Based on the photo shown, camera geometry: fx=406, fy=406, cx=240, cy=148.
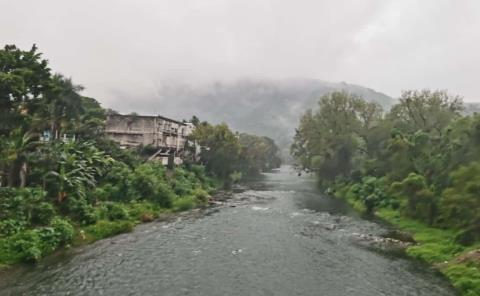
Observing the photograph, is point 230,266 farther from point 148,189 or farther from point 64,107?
point 64,107

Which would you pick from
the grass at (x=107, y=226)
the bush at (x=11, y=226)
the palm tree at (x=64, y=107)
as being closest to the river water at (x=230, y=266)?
the grass at (x=107, y=226)

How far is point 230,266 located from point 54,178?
22896mm

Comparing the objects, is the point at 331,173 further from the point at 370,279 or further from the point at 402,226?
the point at 370,279

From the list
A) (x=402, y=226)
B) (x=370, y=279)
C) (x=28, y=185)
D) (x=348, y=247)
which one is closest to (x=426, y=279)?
(x=370, y=279)

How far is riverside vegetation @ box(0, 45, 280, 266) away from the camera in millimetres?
34781

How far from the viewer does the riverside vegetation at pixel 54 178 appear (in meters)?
34.8

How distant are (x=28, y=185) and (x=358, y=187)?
52.3 m

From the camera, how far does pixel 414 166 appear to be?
56188mm

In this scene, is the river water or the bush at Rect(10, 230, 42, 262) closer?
the river water

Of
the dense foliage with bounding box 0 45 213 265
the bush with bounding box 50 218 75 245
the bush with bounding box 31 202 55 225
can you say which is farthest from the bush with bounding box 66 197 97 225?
the bush with bounding box 50 218 75 245

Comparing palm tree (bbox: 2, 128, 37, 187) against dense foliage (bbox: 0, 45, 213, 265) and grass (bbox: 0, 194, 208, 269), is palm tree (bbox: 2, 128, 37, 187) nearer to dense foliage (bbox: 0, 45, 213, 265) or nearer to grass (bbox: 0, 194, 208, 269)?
dense foliage (bbox: 0, 45, 213, 265)

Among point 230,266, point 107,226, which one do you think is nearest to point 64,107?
point 107,226

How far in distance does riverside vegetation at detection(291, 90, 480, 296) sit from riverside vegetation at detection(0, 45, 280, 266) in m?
29.3

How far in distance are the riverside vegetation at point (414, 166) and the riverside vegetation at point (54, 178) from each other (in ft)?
96.1
